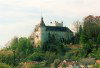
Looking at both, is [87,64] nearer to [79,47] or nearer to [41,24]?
[79,47]

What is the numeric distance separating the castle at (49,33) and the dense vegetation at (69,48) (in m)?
1.48

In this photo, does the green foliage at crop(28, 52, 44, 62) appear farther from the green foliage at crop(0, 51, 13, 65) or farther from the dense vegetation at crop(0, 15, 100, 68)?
the green foliage at crop(0, 51, 13, 65)

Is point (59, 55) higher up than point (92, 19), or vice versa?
point (92, 19)

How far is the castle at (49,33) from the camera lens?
95250mm

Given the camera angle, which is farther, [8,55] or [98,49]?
[98,49]

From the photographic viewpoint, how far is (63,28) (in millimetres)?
99062

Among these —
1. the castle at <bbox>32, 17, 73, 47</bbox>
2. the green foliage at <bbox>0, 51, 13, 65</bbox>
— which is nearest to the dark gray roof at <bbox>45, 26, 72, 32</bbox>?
the castle at <bbox>32, 17, 73, 47</bbox>

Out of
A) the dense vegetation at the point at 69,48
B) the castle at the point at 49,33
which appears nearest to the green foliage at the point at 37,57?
the dense vegetation at the point at 69,48

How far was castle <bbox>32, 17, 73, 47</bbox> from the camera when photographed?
→ 95.2 m

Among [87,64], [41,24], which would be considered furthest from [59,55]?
[87,64]

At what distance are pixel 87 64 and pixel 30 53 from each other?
25.2 m

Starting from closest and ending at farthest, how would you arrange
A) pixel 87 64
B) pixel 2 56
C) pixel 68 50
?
1. pixel 87 64
2. pixel 2 56
3. pixel 68 50

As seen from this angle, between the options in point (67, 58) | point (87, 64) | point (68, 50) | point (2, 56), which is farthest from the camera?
point (68, 50)

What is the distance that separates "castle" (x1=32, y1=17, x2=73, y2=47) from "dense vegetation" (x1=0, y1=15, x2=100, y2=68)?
1476 millimetres
